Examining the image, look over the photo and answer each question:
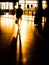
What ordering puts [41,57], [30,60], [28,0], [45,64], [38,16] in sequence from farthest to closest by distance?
[28,0] < [38,16] < [41,57] < [30,60] < [45,64]

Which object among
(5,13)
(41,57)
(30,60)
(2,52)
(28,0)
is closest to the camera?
(30,60)

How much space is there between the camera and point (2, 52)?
804cm

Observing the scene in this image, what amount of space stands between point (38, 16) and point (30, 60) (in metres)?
8.94

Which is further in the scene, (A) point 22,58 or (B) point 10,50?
(B) point 10,50

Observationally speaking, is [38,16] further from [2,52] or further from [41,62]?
[41,62]

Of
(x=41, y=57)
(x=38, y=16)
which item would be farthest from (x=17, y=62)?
(x=38, y=16)

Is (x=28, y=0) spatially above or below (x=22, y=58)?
above

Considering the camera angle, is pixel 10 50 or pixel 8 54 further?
pixel 10 50

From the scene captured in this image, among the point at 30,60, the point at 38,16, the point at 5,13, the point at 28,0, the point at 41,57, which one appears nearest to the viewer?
the point at 30,60

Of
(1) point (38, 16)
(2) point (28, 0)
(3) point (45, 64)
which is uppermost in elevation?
(2) point (28, 0)

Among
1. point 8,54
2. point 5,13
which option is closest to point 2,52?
point 8,54

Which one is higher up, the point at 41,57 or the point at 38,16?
the point at 38,16

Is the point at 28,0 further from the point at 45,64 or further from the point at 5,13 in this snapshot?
the point at 45,64

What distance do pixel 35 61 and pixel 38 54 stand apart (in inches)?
38.7
